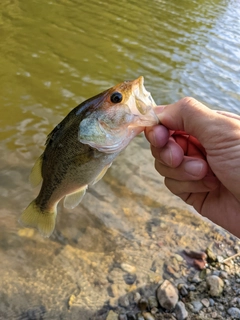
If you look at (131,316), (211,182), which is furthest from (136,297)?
(211,182)

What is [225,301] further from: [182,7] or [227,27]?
[182,7]

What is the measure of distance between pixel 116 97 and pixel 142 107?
0.22 metres

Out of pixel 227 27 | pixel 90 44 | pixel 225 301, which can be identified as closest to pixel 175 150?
pixel 225 301

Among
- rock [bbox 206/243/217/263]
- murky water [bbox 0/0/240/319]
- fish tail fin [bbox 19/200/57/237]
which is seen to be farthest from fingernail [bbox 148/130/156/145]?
rock [bbox 206/243/217/263]

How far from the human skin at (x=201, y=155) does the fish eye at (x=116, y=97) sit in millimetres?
309

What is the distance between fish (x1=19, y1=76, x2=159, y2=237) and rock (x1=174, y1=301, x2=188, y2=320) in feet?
4.97

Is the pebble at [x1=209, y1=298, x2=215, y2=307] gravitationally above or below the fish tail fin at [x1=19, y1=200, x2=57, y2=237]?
below

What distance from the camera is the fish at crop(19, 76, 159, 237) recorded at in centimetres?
241

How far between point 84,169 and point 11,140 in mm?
3228

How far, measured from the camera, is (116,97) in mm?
2449

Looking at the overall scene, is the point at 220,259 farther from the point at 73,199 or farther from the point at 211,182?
the point at 73,199

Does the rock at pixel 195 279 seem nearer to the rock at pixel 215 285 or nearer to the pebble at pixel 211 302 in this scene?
the rock at pixel 215 285

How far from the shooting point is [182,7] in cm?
1519

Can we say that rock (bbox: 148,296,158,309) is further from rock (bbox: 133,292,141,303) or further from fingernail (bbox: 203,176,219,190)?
fingernail (bbox: 203,176,219,190)
